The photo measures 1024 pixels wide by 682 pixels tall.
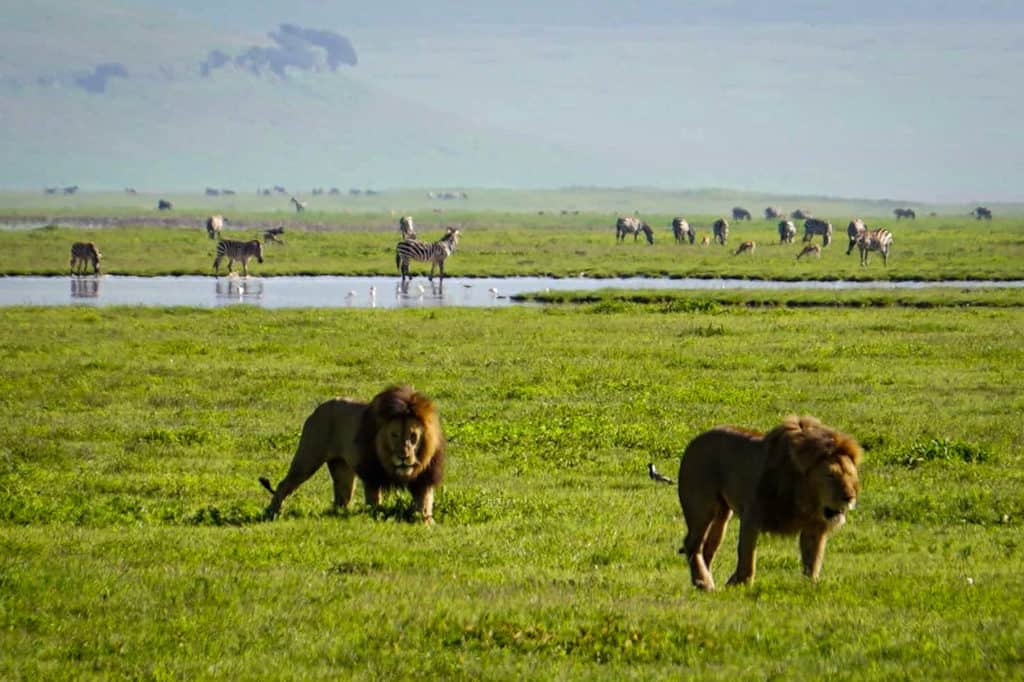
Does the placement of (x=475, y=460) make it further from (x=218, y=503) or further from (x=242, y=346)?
(x=242, y=346)

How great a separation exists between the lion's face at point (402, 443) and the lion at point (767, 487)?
9.22ft

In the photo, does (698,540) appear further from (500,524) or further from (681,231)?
(681,231)

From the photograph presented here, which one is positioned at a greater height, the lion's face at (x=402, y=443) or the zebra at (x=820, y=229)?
the lion's face at (x=402, y=443)

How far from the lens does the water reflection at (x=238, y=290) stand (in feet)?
169

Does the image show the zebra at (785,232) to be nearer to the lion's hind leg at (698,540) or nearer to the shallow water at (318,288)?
the shallow water at (318,288)

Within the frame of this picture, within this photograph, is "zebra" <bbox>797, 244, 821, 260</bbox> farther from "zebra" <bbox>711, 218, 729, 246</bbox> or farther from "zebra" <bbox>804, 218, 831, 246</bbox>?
"zebra" <bbox>711, 218, 729, 246</bbox>

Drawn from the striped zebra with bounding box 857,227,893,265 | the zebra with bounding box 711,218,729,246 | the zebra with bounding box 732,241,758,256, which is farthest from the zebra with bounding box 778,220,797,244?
the striped zebra with bounding box 857,227,893,265

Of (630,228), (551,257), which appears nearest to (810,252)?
(551,257)

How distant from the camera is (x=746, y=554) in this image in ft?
39.2

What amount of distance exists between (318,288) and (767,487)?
4740 cm

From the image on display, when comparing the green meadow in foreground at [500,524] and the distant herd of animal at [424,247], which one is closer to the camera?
the green meadow in foreground at [500,524]

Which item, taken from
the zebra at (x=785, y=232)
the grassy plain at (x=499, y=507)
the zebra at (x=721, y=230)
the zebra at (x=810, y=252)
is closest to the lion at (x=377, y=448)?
the grassy plain at (x=499, y=507)

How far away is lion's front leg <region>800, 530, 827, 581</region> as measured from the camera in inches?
467

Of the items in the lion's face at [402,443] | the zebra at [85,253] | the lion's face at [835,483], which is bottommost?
the zebra at [85,253]
